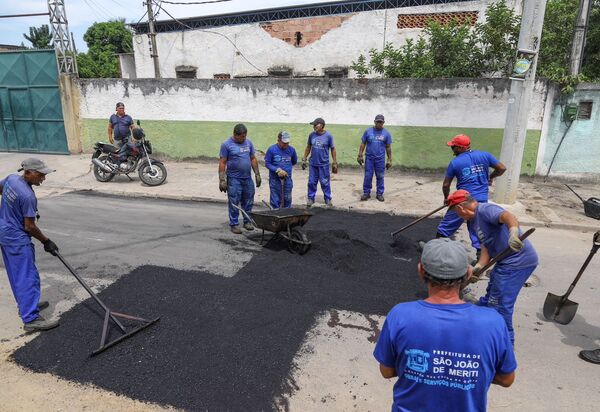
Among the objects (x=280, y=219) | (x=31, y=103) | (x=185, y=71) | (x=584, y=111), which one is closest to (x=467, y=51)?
(x=584, y=111)

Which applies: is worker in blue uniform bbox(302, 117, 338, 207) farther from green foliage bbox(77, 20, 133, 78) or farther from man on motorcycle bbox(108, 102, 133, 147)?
green foliage bbox(77, 20, 133, 78)

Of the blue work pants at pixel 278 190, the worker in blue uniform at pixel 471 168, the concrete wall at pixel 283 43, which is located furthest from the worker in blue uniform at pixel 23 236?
the concrete wall at pixel 283 43

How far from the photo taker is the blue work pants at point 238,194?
7.28 metres

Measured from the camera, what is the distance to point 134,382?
360cm

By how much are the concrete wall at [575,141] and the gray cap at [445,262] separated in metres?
10.2

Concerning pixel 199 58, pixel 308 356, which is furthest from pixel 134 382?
pixel 199 58

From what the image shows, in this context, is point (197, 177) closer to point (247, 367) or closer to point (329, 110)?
point (329, 110)

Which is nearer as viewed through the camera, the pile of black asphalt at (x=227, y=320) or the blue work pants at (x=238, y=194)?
the pile of black asphalt at (x=227, y=320)

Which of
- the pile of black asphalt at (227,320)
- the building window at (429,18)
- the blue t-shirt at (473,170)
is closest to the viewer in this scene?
the pile of black asphalt at (227,320)

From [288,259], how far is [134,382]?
2837mm

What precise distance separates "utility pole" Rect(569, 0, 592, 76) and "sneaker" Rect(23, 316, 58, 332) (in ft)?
38.0

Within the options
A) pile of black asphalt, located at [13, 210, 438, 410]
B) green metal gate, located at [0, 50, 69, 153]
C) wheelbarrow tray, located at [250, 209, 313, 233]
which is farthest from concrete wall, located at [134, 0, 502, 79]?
wheelbarrow tray, located at [250, 209, 313, 233]

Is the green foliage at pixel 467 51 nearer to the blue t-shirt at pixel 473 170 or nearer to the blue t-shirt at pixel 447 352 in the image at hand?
the blue t-shirt at pixel 473 170

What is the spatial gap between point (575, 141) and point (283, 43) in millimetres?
12268
